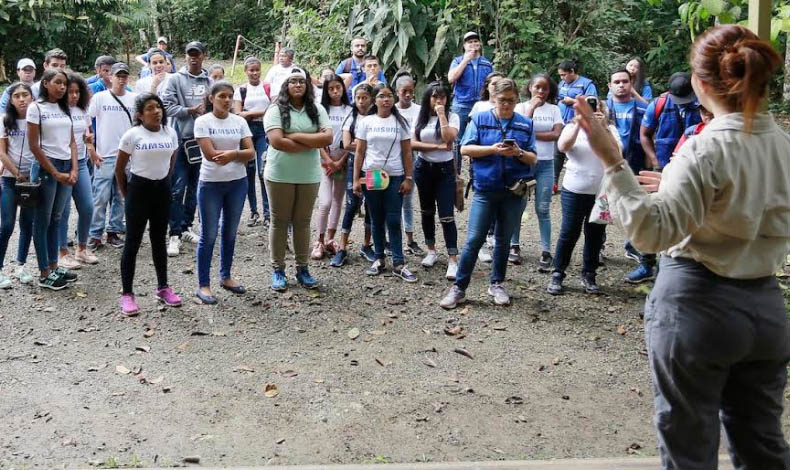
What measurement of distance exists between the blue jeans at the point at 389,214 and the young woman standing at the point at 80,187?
2.70 meters

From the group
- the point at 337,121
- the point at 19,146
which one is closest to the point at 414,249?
the point at 337,121

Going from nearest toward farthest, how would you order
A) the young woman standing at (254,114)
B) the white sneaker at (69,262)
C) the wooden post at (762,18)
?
1. the wooden post at (762,18)
2. the white sneaker at (69,262)
3. the young woman standing at (254,114)

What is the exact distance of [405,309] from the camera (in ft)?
22.7

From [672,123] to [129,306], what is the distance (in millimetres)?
4969

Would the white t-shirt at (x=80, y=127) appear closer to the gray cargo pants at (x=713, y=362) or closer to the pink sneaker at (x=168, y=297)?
the pink sneaker at (x=168, y=297)

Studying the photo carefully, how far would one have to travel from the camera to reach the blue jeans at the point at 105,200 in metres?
8.32

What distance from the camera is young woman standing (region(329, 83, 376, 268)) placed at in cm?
779

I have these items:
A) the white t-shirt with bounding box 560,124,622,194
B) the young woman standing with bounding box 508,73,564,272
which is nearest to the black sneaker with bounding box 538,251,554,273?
the young woman standing with bounding box 508,73,564,272

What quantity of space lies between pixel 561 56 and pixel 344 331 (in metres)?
8.39

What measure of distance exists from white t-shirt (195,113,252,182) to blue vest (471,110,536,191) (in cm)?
204

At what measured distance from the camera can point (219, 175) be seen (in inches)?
273

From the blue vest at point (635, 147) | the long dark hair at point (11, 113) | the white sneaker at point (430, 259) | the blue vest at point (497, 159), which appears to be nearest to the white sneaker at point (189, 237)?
the long dark hair at point (11, 113)

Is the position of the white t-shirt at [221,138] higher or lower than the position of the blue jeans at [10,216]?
higher

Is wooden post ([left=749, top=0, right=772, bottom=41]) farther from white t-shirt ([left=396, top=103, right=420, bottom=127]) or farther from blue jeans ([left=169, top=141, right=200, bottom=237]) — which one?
blue jeans ([left=169, top=141, right=200, bottom=237])
